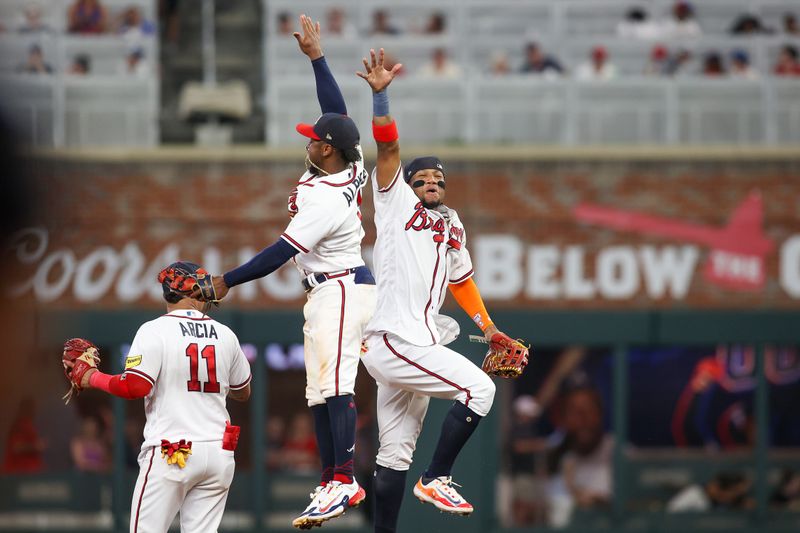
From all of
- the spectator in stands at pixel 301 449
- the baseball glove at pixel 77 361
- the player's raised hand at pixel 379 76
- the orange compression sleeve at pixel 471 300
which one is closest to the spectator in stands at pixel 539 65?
the spectator in stands at pixel 301 449

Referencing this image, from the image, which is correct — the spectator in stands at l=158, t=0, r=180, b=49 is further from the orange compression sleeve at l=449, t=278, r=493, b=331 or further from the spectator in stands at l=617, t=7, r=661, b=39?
the orange compression sleeve at l=449, t=278, r=493, b=331

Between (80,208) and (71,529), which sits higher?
(80,208)

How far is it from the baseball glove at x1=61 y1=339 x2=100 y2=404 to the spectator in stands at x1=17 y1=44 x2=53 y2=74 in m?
9.50

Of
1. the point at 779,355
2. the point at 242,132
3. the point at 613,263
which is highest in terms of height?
the point at 242,132

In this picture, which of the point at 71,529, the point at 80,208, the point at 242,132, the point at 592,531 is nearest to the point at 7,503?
the point at 71,529

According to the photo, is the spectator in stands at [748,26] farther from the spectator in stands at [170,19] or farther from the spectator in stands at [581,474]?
the spectator in stands at [170,19]

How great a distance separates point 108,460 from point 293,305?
2.75m

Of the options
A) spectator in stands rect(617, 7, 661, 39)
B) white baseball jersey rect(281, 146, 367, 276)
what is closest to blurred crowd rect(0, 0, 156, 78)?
spectator in stands rect(617, 7, 661, 39)

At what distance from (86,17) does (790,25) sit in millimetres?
8520

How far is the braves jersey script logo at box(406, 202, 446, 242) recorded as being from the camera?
8.32 metres

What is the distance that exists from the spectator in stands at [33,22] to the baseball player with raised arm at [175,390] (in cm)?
1002

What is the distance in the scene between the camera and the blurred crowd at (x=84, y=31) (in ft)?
56.1

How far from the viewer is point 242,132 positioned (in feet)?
58.4

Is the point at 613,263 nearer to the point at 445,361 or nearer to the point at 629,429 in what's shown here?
the point at 629,429
